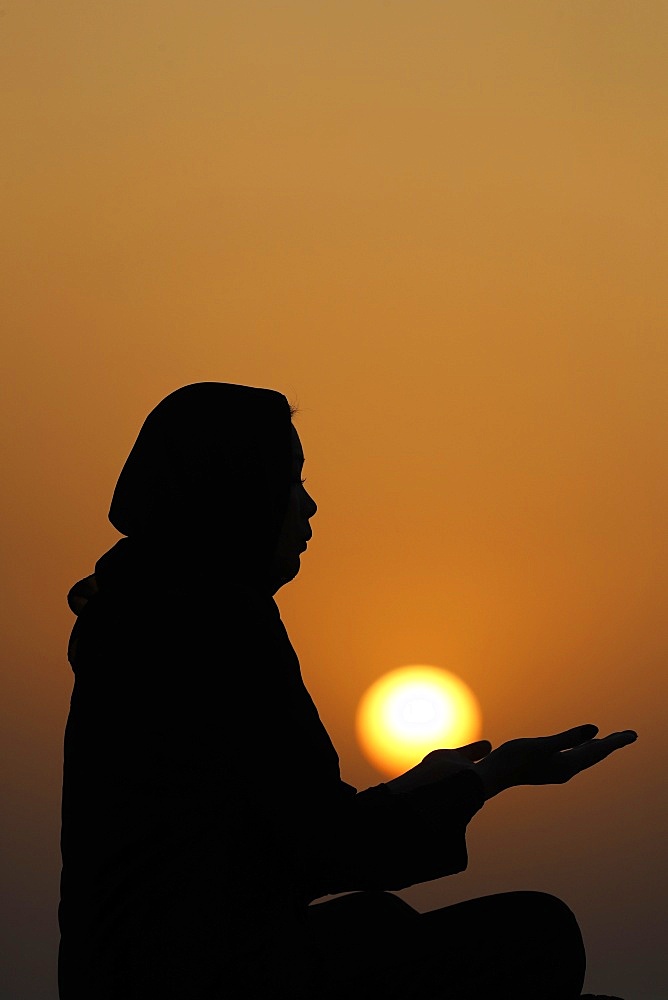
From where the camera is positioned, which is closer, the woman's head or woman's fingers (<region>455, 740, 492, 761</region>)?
the woman's head

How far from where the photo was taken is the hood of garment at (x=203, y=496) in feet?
5.74

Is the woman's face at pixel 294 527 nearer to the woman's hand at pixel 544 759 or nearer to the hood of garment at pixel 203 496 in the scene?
the hood of garment at pixel 203 496

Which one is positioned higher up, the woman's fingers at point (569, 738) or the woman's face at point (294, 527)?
the woman's face at point (294, 527)

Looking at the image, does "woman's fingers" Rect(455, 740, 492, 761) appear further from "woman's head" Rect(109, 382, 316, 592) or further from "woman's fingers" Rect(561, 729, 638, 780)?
"woman's head" Rect(109, 382, 316, 592)

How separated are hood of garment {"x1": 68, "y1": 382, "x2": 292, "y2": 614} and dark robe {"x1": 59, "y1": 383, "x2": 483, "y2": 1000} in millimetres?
10

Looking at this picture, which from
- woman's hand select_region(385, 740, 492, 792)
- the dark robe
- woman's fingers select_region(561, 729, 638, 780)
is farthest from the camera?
woman's hand select_region(385, 740, 492, 792)

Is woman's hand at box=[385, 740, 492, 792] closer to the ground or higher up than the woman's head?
closer to the ground

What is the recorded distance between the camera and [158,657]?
→ 65.3 inches

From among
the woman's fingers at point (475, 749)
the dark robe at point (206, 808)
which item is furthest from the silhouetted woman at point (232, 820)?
the woman's fingers at point (475, 749)

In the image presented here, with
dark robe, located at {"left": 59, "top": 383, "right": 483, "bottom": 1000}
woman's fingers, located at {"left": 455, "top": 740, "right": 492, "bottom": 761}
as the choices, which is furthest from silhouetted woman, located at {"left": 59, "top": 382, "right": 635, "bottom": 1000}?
woman's fingers, located at {"left": 455, "top": 740, "right": 492, "bottom": 761}

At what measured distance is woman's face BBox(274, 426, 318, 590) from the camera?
184cm

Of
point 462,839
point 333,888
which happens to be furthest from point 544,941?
point 333,888

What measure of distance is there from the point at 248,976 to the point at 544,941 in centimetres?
40

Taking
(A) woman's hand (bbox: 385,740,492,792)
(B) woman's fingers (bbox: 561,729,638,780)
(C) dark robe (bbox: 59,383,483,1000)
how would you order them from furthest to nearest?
(A) woman's hand (bbox: 385,740,492,792) → (B) woman's fingers (bbox: 561,729,638,780) → (C) dark robe (bbox: 59,383,483,1000)
